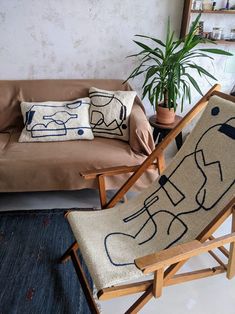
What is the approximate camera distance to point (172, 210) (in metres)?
1.41

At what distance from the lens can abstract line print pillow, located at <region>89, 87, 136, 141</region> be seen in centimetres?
224

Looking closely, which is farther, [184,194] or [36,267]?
[36,267]

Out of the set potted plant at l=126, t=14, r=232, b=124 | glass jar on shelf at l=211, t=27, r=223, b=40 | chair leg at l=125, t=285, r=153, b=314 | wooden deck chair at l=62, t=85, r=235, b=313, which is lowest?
chair leg at l=125, t=285, r=153, b=314

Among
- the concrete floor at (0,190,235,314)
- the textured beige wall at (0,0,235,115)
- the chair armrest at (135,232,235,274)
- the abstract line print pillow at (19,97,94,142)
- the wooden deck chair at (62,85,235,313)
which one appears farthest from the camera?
the textured beige wall at (0,0,235,115)

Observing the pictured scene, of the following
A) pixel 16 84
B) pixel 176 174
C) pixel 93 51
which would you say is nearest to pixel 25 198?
pixel 16 84

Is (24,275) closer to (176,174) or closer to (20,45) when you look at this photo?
(176,174)

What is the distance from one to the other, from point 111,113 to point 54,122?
46cm

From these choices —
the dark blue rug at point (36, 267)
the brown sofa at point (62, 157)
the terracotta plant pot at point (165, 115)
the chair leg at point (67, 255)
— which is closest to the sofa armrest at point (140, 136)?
the brown sofa at point (62, 157)

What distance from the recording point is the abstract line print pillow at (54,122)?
222 cm

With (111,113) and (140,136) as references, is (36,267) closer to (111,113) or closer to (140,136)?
(140,136)

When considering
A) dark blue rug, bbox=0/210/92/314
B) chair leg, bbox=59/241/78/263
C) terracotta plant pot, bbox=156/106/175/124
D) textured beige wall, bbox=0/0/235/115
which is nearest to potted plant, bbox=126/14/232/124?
terracotta plant pot, bbox=156/106/175/124

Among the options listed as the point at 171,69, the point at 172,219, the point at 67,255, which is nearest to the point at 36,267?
the point at 67,255

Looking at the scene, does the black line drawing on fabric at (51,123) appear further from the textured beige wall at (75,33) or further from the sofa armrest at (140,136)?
the textured beige wall at (75,33)

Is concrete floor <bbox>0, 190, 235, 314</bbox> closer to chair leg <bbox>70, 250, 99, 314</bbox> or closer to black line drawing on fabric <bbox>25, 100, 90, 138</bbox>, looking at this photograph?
chair leg <bbox>70, 250, 99, 314</bbox>
